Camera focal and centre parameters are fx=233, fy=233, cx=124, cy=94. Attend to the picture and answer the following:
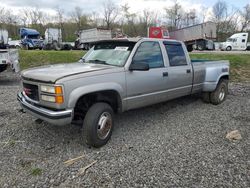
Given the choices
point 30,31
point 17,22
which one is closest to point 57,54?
point 30,31

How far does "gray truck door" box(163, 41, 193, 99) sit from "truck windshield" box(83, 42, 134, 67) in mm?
1153

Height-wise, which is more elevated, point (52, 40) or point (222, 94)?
point (52, 40)

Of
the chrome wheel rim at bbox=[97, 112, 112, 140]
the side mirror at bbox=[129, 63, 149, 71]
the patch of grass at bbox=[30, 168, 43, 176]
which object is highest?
the side mirror at bbox=[129, 63, 149, 71]

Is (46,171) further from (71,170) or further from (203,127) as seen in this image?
(203,127)

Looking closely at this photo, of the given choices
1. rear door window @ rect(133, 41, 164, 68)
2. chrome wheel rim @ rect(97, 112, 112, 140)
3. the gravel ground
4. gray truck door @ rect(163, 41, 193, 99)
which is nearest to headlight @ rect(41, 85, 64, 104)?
chrome wheel rim @ rect(97, 112, 112, 140)

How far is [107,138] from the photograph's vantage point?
4.17m

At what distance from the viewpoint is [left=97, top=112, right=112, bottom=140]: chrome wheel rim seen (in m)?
4.01

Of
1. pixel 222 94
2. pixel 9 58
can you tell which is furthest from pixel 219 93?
pixel 9 58

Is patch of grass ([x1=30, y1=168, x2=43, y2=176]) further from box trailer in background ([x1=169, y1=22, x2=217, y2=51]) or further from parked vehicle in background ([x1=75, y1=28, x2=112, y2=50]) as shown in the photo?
box trailer in background ([x1=169, y1=22, x2=217, y2=51])

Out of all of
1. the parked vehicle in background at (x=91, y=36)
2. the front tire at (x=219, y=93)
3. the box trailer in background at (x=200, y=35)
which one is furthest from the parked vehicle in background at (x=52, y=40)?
the front tire at (x=219, y=93)

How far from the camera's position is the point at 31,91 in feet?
13.2

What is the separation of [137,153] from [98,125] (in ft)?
2.63

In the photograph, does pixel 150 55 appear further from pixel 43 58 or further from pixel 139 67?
pixel 43 58

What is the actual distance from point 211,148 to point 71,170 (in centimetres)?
239
